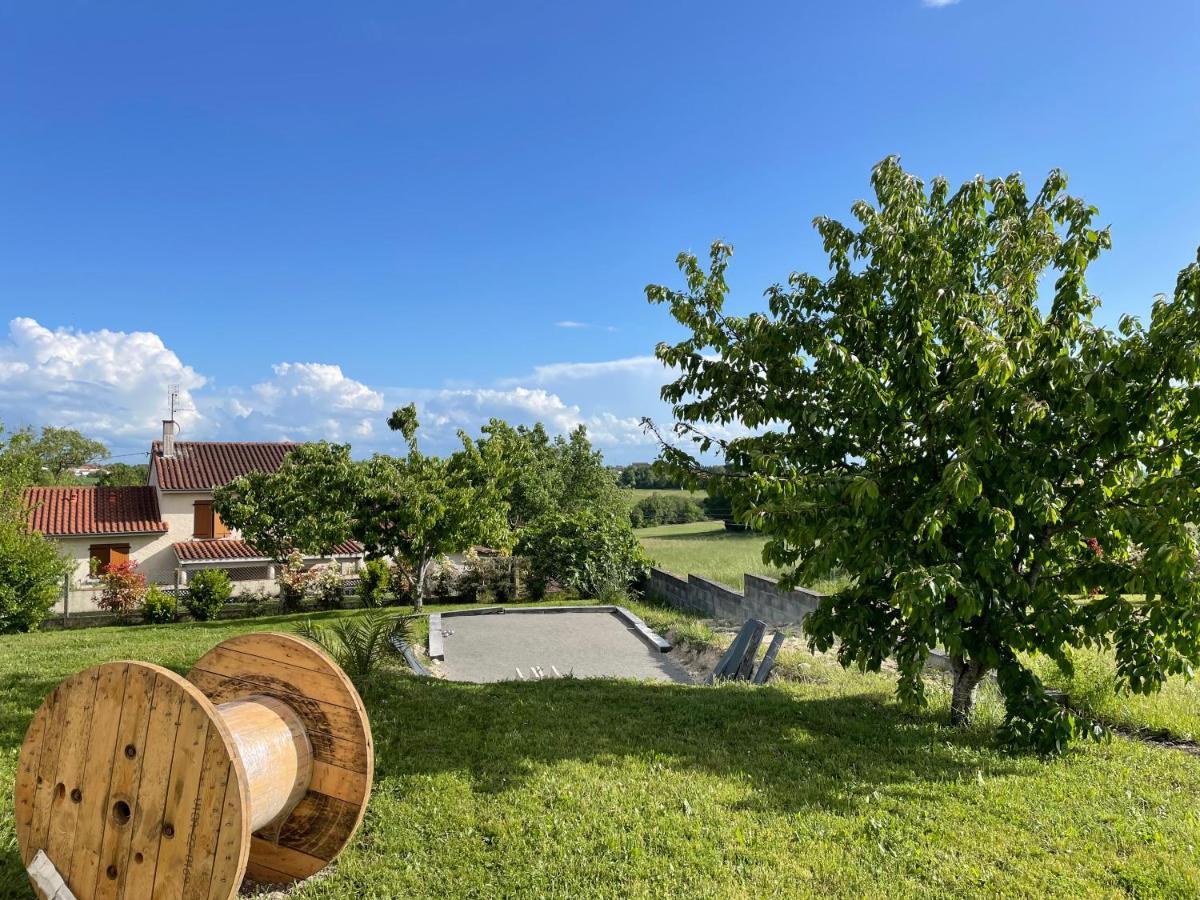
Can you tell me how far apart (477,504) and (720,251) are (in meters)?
13.5

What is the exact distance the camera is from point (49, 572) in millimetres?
17094

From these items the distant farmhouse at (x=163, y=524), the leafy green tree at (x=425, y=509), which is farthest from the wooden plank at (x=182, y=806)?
the distant farmhouse at (x=163, y=524)

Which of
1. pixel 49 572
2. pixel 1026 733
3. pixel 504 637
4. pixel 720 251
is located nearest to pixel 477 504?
pixel 504 637

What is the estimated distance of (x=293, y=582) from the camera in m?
20.9

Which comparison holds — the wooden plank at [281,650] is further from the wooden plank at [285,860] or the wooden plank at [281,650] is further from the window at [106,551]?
the window at [106,551]

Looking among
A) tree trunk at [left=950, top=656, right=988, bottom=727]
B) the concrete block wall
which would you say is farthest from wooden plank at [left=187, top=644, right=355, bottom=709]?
the concrete block wall

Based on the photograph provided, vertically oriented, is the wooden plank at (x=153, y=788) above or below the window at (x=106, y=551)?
above

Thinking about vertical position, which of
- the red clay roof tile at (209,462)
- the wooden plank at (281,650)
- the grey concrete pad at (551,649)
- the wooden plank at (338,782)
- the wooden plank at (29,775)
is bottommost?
the grey concrete pad at (551,649)

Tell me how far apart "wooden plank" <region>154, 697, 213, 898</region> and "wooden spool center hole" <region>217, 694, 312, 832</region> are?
310mm

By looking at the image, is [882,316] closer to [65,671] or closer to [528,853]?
[528,853]

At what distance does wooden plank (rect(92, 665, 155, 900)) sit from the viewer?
3.17 meters

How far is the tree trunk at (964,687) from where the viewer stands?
270 inches

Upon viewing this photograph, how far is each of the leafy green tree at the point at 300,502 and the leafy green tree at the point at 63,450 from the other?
41.8 metres

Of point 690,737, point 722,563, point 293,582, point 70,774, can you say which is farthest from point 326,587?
point 70,774
